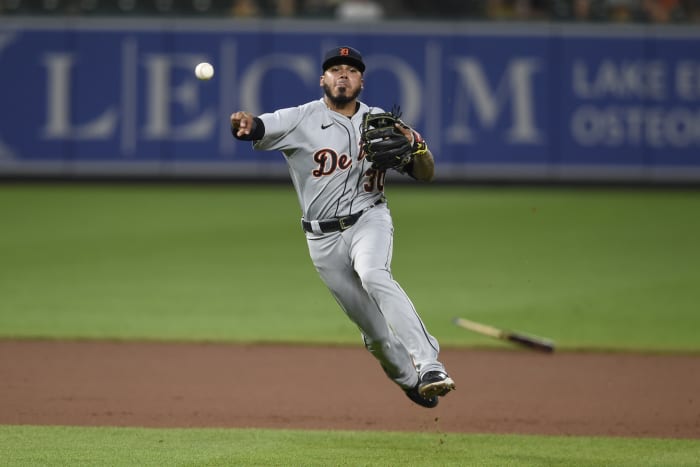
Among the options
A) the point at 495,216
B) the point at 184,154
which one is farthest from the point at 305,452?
the point at 184,154

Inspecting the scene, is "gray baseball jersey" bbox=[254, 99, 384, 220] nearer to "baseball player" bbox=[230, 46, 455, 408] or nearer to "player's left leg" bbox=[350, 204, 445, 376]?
"baseball player" bbox=[230, 46, 455, 408]

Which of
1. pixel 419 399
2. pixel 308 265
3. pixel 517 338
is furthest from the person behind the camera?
pixel 308 265

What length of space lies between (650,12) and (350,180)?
15.0 m

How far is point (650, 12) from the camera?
20609 mm

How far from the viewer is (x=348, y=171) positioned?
6.90m

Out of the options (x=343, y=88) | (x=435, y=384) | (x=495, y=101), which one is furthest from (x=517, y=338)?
(x=495, y=101)

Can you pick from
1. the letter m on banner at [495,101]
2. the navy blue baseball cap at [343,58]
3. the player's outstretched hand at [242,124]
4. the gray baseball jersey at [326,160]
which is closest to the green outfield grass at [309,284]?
the letter m on banner at [495,101]

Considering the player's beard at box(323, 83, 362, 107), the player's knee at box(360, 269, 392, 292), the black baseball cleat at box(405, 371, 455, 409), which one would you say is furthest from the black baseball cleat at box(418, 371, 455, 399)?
the player's beard at box(323, 83, 362, 107)

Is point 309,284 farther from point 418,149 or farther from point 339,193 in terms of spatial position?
point 418,149

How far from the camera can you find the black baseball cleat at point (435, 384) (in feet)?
20.3

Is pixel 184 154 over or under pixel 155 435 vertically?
under

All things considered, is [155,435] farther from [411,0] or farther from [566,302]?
[411,0]

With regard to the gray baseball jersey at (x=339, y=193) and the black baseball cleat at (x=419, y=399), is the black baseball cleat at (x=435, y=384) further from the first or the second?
the black baseball cleat at (x=419, y=399)

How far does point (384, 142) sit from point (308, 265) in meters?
7.39
